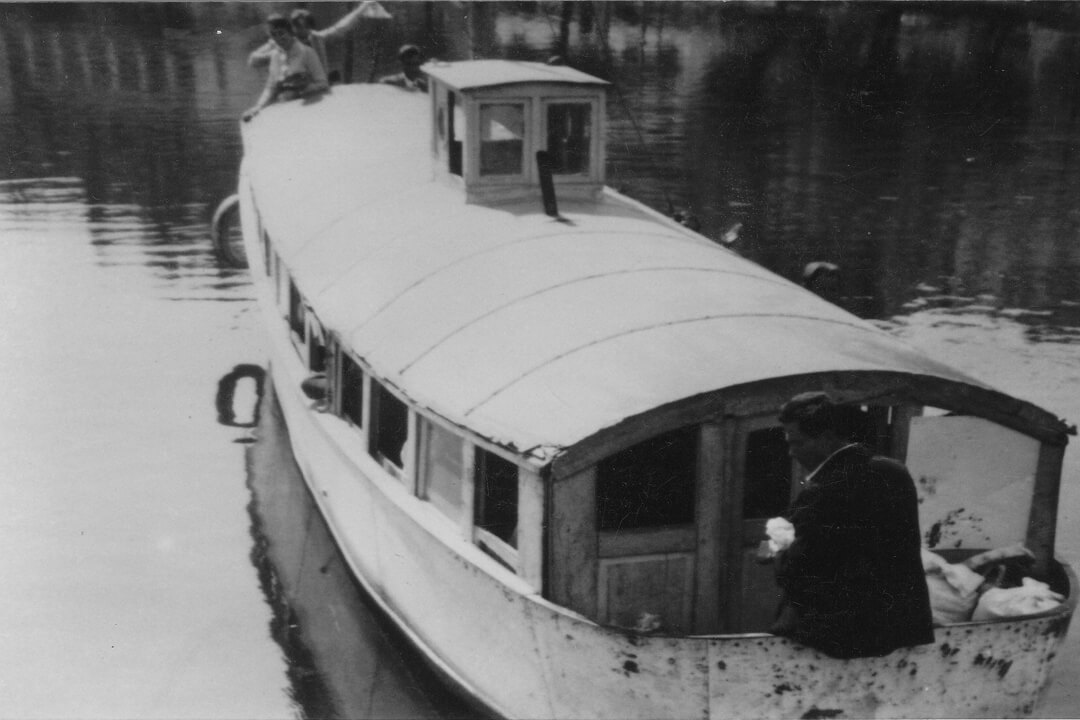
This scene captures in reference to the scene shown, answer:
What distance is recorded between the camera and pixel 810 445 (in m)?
5.87

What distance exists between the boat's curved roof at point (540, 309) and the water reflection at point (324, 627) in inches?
93.5

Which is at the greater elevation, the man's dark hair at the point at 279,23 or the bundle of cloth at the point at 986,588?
the man's dark hair at the point at 279,23

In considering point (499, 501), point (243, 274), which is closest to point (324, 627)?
point (499, 501)

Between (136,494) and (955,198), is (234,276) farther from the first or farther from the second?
(955,198)

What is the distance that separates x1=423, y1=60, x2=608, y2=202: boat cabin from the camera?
1027 cm

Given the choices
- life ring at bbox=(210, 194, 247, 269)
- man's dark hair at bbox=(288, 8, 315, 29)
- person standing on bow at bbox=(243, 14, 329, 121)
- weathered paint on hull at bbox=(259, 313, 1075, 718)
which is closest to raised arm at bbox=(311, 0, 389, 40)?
man's dark hair at bbox=(288, 8, 315, 29)

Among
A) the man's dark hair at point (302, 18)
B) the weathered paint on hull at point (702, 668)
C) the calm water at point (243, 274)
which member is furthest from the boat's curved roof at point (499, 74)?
the man's dark hair at point (302, 18)

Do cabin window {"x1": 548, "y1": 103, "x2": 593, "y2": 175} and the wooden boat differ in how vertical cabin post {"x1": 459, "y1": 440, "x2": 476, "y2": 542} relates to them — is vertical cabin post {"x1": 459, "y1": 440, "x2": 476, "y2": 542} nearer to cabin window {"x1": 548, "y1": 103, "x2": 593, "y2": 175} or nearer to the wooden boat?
the wooden boat

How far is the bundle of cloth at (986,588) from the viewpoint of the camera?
6.79 metres

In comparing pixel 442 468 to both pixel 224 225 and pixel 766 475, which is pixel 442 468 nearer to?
pixel 766 475

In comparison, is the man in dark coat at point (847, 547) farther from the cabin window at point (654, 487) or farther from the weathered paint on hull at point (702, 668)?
the cabin window at point (654, 487)

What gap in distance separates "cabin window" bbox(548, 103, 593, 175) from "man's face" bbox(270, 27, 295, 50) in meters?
5.70

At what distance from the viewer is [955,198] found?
78.4 feet

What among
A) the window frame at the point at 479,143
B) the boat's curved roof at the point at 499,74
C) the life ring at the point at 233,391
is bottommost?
the life ring at the point at 233,391
